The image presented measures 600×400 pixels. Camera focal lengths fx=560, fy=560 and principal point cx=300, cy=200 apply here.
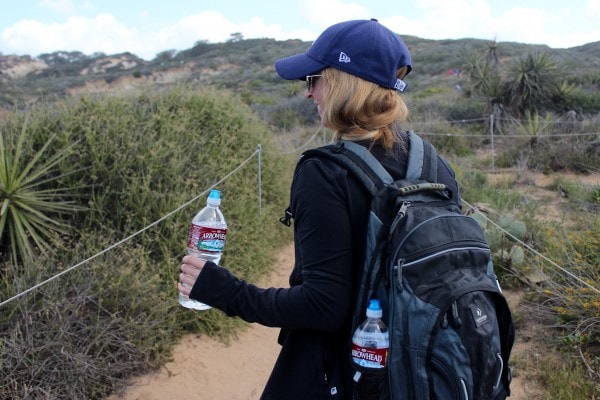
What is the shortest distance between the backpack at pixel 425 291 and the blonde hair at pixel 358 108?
0.07 meters

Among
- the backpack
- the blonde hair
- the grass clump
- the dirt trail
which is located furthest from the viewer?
the dirt trail

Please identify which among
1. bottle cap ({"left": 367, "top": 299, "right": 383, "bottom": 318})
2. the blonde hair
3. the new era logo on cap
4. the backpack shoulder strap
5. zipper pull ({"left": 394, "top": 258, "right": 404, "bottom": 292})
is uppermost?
the new era logo on cap

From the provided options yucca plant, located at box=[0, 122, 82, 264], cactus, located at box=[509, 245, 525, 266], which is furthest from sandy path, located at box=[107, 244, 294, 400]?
cactus, located at box=[509, 245, 525, 266]

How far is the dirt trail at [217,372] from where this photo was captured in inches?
156

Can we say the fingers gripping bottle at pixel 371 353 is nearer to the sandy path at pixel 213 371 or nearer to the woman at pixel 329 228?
the woman at pixel 329 228

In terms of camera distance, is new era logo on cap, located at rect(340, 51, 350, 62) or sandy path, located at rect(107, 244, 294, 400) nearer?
new era logo on cap, located at rect(340, 51, 350, 62)

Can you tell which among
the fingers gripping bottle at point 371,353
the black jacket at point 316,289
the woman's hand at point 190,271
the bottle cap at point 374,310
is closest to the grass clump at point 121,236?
the woman's hand at point 190,271

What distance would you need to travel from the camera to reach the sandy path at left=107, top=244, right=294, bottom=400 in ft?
13.2

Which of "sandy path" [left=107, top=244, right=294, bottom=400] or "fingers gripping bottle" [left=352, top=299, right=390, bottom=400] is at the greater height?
"fingers gripping bottle" [left=352, top=299, right=390, bottom=400]

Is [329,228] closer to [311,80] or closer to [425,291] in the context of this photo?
[425,291]

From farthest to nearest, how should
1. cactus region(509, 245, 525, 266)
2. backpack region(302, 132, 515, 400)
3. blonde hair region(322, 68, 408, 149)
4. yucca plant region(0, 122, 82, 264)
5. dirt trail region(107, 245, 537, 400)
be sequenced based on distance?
1. cactus region(509, 245, 525, 266)
2. yucca plant region(0, 122, 82, 264)
3. dirt trail region(107, 245, 537, 400)
4. blonde hair region(322, 68, 408, 149)
5. backpack region(302, 132, 515, 400)

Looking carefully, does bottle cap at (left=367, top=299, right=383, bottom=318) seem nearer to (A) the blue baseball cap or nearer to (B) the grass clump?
(A) the blue baseball cap

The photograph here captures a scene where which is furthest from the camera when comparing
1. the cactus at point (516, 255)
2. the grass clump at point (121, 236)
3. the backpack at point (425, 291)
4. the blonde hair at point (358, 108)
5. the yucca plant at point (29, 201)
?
the cactus at point (516, 255)

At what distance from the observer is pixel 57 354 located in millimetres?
3523
